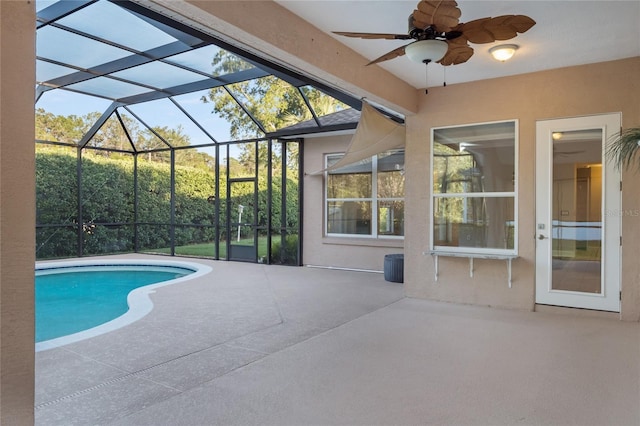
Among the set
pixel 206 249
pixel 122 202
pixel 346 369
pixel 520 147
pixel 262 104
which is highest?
pixel 262 104

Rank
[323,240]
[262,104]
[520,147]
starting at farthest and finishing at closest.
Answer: [323,240], [262,104], [520,147]

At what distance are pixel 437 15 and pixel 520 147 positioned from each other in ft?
10.2

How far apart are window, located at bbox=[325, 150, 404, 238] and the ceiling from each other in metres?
3.36

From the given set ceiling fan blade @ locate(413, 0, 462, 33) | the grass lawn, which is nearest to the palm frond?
ceiling fan blade @ locate(413, 0, 462, 33)

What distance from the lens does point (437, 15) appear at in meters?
2.66

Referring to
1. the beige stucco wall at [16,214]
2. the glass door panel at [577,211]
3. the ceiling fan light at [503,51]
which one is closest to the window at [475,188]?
the glass door panel at [577,211]

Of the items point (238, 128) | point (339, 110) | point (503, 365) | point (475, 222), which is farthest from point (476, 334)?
point (238, 128)

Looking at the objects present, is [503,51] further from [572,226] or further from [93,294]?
[93,294]

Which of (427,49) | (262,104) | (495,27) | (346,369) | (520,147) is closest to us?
(495,27)

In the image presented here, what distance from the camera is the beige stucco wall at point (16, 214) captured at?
1.81 meters

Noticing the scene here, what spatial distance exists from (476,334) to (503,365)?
86 centimetres

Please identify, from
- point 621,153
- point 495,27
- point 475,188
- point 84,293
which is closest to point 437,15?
point 495,27

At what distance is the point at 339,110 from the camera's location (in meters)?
8.30

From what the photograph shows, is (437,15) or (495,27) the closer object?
(437,15)
